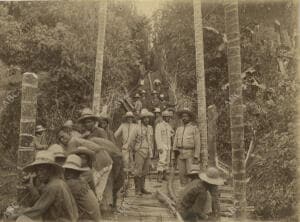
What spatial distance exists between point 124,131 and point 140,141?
26cm

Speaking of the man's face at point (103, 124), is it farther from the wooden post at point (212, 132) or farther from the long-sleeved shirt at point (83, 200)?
the long-sleeved shirt at point (83, 200)

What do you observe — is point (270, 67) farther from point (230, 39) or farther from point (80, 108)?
point (80, 108)

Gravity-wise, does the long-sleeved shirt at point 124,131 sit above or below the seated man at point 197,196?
above

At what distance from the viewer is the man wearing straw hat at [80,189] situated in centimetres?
403

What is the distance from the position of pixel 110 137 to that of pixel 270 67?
7.12 ft

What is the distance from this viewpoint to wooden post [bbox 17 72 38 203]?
554 centimetres

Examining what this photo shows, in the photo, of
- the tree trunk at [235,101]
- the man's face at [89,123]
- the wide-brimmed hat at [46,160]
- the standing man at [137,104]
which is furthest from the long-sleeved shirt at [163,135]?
the wide-brimmed hat at [46,160]

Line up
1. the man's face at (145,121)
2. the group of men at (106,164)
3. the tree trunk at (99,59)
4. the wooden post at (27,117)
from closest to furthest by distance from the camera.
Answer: the group of men at (106,164) → the wooden post at (27,117) → the tree trunk at (99,59) → the man's face at (145,121)

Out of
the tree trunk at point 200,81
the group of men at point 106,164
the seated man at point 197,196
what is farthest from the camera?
the tree trunk at point 200,81

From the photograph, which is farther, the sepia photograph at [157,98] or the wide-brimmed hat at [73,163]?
the sepia photograph at [157,98]

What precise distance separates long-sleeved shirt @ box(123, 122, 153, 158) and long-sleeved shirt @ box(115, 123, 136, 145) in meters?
0.04

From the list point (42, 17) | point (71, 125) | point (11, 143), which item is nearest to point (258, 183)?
point (71, 125)

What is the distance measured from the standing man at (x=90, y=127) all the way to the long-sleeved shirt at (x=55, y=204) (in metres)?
1.48

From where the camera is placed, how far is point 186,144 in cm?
586
